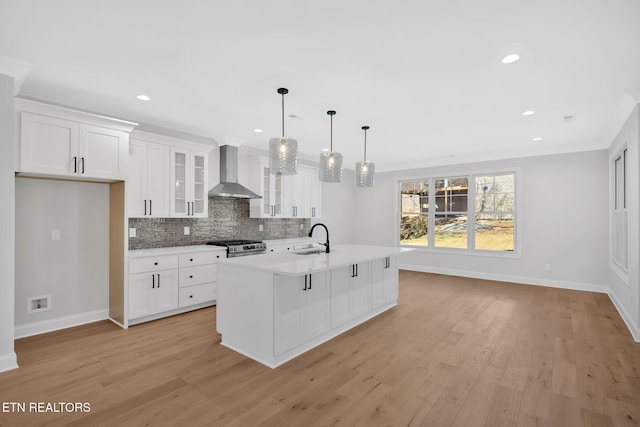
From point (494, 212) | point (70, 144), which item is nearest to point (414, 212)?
point (494, 212)

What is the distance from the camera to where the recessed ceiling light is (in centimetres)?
251

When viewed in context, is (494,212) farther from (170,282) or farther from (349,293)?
(170,282)

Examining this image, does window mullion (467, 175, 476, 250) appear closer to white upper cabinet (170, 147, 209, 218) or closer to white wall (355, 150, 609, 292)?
white wall (355, 150, 609, 292)

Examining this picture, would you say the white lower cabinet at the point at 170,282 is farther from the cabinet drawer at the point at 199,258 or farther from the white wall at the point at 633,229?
the white wall at the point at 633,229

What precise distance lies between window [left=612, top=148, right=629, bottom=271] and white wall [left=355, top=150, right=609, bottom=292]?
Result: 0.40 meters

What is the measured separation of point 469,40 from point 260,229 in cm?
445

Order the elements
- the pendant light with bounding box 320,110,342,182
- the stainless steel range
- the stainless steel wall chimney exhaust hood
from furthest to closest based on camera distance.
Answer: the stainless steel wall chimney exhaust hood, the stainless steel range, the pendant light with bounding box 320,110,342,182

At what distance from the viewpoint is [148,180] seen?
4.11m

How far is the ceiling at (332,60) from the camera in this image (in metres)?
1.99

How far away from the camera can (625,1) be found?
6.09ft

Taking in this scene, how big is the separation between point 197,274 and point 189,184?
1285 mm

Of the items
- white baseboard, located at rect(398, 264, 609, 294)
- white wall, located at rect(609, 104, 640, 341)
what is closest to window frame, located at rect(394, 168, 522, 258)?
white baseboard, located at rect(398, 264, 609, 294)

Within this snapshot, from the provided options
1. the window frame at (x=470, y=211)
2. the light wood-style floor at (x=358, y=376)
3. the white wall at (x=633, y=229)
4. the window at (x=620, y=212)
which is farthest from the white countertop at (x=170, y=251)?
the window at (x=620, y=212)

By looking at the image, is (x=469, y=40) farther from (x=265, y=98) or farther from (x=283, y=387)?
(x=283, y=387)
